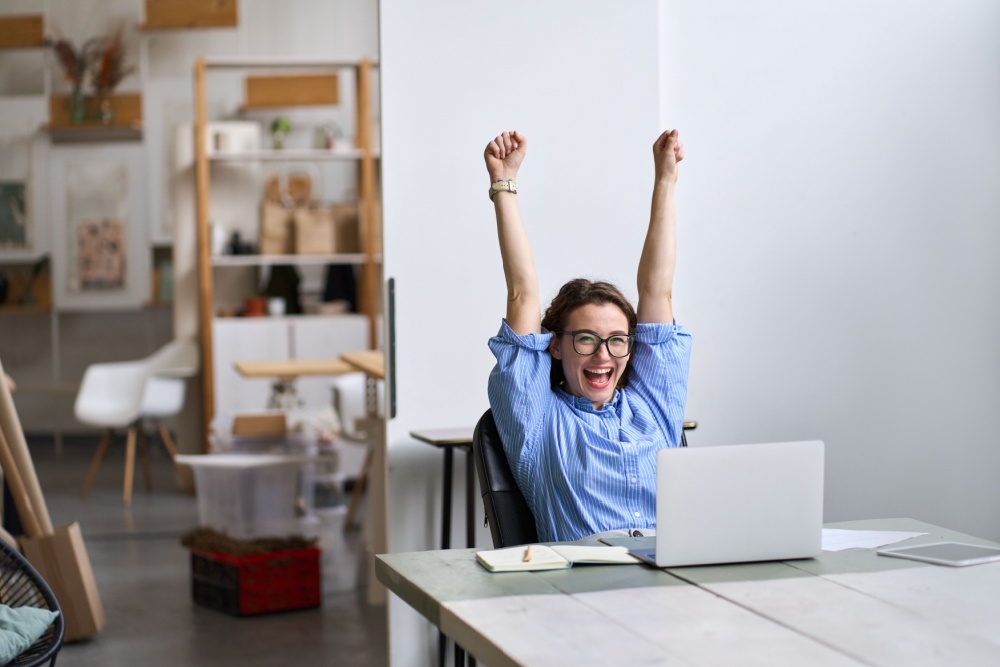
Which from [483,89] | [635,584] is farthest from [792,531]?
[483,89]

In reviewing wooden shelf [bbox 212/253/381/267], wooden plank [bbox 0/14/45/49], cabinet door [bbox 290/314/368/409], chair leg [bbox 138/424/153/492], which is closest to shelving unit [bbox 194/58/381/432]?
wooden shelf [bbox 212/253/381/267]

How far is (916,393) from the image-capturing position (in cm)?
371

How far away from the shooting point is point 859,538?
83.5 inches

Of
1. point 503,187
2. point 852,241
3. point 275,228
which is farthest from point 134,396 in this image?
point 503,187

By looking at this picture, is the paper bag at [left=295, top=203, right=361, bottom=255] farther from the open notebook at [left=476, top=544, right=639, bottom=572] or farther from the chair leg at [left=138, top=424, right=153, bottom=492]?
the open notebook at [left=476, top=544, right=639, bottom=572]

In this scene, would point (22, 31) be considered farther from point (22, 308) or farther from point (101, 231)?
point (22, 308)

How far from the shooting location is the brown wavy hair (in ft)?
8.54

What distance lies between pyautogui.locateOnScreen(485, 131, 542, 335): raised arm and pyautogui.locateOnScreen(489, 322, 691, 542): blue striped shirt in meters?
0.05

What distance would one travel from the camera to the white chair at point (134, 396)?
7496 millimetres

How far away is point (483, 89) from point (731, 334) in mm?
1114

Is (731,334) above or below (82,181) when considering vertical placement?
below

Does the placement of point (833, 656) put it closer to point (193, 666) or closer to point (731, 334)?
point (731, 334)

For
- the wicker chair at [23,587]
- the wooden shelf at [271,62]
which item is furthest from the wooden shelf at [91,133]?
the wicker chair at [23,587]

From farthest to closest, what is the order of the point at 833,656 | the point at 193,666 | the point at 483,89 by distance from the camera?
the point at 193,666, the point at 483,89, the point at 833,656
